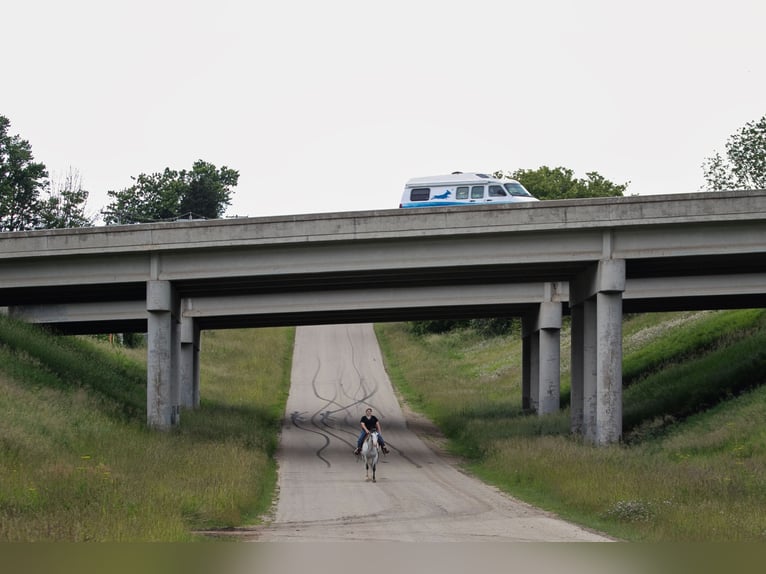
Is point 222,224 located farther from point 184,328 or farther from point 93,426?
point 184,328

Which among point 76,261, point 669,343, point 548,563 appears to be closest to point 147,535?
point 548,563

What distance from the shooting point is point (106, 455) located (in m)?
28.8

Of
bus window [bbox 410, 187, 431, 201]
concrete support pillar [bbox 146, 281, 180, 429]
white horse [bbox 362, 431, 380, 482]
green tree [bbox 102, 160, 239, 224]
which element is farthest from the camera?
green tree [bbox 102, 160, 239, 224]

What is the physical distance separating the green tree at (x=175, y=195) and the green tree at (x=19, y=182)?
1507 centimetres

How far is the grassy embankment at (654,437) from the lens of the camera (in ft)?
68.9

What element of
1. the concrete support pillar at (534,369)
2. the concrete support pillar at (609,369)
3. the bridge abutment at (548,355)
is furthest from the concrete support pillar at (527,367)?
the concrete support pillar at (609,369)

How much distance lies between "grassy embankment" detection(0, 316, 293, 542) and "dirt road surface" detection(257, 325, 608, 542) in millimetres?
1040

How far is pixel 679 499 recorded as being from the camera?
2219cm

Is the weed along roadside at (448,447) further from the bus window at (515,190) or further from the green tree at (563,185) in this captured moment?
the green tree at (563,185)

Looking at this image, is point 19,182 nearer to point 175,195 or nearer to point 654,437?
point 175,195

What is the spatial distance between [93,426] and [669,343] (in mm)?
33465

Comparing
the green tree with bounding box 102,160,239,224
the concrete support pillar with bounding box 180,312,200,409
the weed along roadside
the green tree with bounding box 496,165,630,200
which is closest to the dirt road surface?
the weed along roadside

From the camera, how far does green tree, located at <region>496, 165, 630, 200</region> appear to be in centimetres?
10000

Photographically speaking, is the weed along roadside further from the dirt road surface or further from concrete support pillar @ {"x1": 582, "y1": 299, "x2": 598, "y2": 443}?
concrete support pillar @ {"x1": 582, "y1": 299, "x2": 598, "y2": 443}
